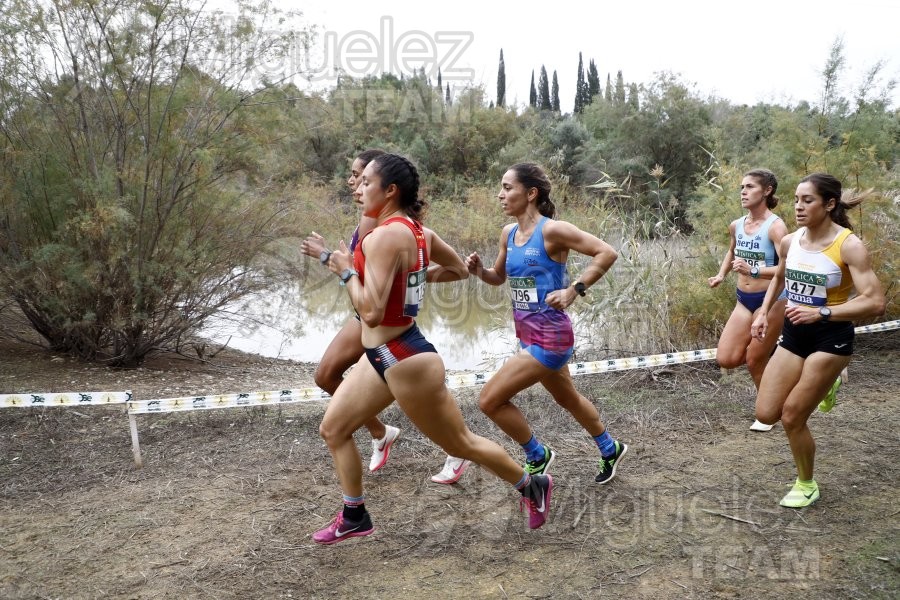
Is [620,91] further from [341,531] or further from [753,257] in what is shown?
[341,531]

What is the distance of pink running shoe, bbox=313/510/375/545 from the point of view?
11.4ft

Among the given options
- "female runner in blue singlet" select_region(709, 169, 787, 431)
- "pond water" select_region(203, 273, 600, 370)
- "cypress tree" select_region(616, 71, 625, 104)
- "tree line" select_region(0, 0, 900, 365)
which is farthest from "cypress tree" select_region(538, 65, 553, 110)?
"female runner in blue singlet" select_region(709, 169, 787, 431)

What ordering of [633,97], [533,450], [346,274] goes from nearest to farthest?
[346,274] → [533,450] → [633,97]

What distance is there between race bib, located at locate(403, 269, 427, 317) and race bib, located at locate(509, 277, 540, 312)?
851 millimetres

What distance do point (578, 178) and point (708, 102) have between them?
272 inches

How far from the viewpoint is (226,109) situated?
25.7 ft

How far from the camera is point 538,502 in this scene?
367 centimetres

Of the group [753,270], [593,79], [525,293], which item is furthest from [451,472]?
[593,79]

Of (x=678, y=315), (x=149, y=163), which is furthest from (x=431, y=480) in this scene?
(x=149, y=163)

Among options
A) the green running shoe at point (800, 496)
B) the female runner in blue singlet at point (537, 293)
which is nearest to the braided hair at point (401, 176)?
the female runner in blue singlet at point (537, 293)

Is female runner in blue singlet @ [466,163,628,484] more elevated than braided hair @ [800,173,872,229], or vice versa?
braided hair @ [800,173,872,229]

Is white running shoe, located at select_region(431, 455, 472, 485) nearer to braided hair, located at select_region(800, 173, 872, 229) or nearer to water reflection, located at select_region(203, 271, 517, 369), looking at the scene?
braided hair, located at select_region(800, 173, 872, 229)

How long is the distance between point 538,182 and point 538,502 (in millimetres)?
1855

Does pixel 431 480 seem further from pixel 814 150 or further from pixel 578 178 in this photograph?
pixel 578 178
